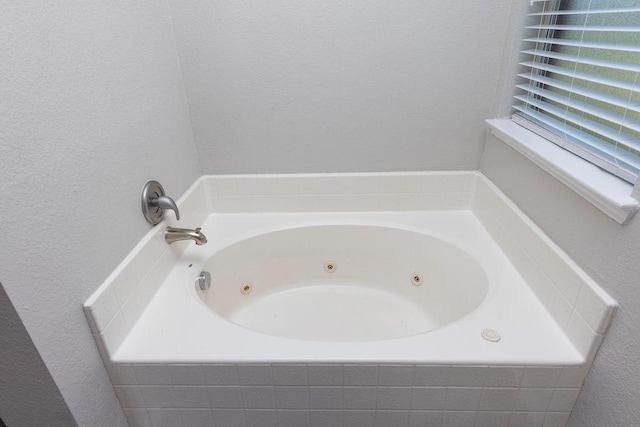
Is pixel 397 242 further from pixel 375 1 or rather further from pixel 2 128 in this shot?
pixel 2 128

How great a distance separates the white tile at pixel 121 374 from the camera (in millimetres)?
1038

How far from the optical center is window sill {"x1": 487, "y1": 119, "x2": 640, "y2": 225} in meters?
0.87

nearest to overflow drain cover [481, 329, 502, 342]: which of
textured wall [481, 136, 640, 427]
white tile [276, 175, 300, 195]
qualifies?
textured wall [481, 136, 640, 427]

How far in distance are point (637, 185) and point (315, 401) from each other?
998mm

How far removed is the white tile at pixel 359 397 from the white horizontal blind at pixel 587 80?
0.89 metres

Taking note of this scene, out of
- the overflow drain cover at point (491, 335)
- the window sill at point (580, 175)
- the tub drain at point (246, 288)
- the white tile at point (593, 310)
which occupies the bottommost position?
the tub drain at point (246, 288)

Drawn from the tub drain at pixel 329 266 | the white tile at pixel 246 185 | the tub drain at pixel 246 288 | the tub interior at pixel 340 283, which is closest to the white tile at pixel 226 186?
the white tile at pixel 246 185

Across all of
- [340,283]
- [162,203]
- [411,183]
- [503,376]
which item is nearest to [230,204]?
[162,203]

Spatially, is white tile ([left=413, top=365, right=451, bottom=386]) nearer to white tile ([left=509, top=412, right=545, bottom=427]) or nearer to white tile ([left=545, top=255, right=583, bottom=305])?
white tile ([left=509, top=412, right=545, bottom=427])

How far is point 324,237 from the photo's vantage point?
180 centimetres

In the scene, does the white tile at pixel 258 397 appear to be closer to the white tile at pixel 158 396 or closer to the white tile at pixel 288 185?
the white tile at pixel 158 396

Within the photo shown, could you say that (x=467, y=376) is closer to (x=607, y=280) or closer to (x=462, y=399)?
(x=462, y=399)

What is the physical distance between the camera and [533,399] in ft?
3.42

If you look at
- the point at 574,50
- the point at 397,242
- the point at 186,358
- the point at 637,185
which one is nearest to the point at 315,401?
the point at 186,358
